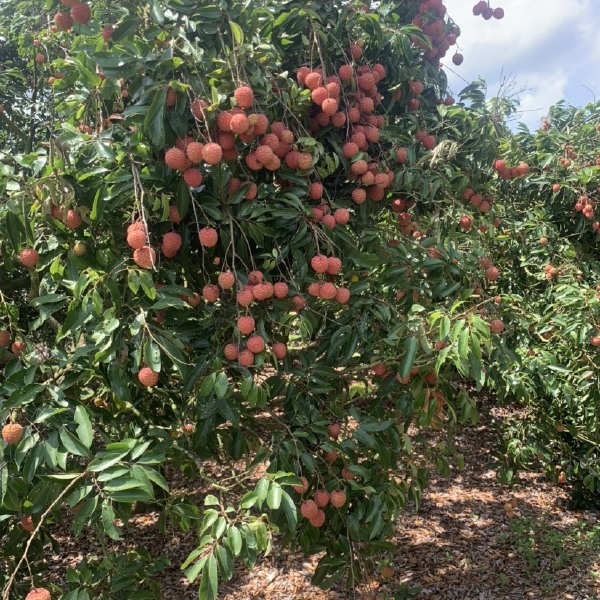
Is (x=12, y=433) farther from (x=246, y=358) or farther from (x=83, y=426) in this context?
(x=246, y=358)

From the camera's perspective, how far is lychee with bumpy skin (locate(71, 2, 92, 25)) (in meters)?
1.76

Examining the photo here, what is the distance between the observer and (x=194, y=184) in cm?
163

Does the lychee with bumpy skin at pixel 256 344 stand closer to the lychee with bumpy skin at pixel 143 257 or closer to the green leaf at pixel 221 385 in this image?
the green leaf at pixel 221 385

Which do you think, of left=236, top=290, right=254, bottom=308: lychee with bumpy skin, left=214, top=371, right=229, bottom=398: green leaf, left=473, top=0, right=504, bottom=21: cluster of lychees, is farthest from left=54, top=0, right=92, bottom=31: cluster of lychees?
left=473, top=0, right=504, bottom=21: cluster of lychees

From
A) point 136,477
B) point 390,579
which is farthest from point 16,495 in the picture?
point 390,579

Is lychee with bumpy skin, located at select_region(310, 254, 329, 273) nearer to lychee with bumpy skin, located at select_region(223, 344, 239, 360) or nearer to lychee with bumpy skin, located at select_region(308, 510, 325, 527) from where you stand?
lychee with bumpy skin, located at select_region(223, 344, 239, 360)

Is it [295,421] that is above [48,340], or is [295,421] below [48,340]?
below

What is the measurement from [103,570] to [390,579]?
2156mm

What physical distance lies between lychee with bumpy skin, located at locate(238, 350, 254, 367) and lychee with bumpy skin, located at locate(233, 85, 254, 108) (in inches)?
31.1

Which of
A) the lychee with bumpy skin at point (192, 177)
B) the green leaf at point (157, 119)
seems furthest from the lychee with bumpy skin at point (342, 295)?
the green leaf at point (157, 119)

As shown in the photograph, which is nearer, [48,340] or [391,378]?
[391,378]

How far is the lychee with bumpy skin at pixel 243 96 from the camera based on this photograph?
1600 millimetres

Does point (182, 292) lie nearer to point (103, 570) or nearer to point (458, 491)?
point (103, 570)

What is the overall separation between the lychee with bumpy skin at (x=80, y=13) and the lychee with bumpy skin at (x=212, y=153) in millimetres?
688
